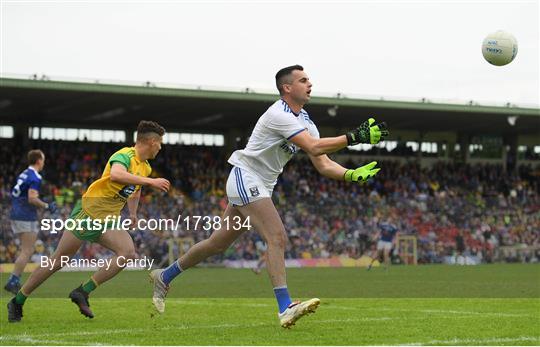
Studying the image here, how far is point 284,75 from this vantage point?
9875mm

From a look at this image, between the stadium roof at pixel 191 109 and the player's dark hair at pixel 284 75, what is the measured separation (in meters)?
27.1

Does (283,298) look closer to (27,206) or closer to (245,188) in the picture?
(245,188)

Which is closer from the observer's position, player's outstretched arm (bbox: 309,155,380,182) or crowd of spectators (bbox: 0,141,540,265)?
player's outstretched arm (bbox: 309,155,380,182)

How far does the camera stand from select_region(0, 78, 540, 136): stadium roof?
37438 millimetres

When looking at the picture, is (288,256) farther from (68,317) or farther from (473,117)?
(68,317)

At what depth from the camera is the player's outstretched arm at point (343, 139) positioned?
881 centimetres

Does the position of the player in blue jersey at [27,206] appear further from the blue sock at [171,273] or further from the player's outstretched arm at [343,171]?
the player's outstretched arm at [343,171]

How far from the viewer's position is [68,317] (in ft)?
38.3

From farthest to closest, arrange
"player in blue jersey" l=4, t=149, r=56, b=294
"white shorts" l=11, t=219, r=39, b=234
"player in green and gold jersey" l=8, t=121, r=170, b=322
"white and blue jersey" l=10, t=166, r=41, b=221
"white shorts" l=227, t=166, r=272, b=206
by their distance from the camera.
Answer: "white shorts" l=11, t=219, r=39, b=234, "white and blue jersey" l=10, t=166, r=41, b=221, "player in blue jersey" l=4, t=149, r=56, b=294, "player in green and gold jersey" l=8, t=121, r=170, b=322, "white shorts" l=227, t=166, r=272, b=206

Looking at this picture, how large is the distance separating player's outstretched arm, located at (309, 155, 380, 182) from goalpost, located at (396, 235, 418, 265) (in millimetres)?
27548

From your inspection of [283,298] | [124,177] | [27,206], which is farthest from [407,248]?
[283,298]

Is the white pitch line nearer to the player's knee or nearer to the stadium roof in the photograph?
the player's knee

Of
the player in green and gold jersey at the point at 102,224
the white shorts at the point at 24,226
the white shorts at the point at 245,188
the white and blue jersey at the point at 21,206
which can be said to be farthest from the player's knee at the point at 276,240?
the white shorts at the point at 24,226

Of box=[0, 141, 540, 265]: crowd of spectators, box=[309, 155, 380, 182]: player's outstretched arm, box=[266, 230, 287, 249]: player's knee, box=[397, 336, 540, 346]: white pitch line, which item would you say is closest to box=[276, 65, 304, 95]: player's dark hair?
box=[309, 155, 380, 182]: player's outstretched arm
